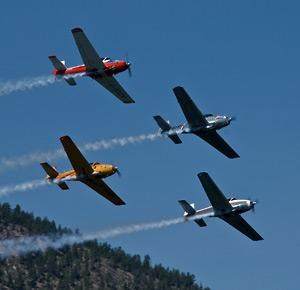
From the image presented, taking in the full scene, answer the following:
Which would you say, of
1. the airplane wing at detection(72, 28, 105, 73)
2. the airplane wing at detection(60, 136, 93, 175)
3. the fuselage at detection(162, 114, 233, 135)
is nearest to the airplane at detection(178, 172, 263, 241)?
the fuselage at detection(162, 114, 233, 135)

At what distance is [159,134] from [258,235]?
55.5 ft

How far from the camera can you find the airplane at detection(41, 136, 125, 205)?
4142 inches

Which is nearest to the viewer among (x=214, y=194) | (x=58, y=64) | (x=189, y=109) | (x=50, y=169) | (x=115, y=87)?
(x=58, y=64)

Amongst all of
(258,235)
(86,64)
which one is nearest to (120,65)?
(86,64)

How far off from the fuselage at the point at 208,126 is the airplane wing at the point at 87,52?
34.1 ft

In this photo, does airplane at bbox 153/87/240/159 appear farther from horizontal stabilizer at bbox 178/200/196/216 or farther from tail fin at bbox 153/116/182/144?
horizontal stabilizer at bbox 178/200/196/216

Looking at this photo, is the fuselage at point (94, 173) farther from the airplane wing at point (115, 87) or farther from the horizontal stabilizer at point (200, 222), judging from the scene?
the horizontal stabilizer at point (200, 222)

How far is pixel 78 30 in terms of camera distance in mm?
102562

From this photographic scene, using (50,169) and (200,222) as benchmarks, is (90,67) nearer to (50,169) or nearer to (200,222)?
(50,169)

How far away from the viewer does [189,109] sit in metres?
112

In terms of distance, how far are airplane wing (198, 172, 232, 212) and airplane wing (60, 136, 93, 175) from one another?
451 inches

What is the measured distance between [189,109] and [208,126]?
2.47 m

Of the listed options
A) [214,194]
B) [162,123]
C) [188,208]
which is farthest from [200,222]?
[162,123]

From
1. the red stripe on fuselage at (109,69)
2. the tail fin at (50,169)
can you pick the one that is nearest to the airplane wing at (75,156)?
the tail fin at (50,169)
